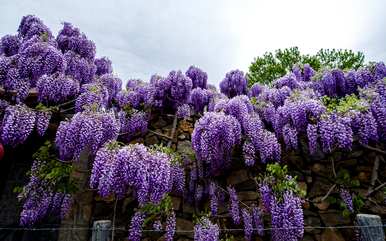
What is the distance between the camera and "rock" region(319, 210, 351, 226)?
13.9 ft

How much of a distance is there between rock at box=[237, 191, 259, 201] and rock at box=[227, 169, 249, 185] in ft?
0.62

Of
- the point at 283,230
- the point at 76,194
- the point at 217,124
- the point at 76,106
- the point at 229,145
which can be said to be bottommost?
the point at 283,230

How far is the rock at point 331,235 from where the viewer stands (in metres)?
4.15

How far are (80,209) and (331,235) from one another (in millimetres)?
3677

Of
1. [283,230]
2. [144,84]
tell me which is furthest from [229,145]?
[144,84]

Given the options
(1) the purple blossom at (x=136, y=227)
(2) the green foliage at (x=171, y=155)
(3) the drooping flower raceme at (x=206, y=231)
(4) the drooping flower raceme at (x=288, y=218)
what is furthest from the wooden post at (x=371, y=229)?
(1) the purple blossom at (x=136, y=227)

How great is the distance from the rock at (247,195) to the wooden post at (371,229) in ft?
5.21

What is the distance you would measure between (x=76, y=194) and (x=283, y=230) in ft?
10.2

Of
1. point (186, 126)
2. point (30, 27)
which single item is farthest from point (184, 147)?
point (30, 27)

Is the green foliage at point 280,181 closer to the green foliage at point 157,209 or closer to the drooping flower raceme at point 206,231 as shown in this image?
the drooping flower raceme at point 206,231

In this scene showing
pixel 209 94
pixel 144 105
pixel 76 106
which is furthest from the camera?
pixel 209 94

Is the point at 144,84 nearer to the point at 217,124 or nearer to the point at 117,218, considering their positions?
the point at 217,124

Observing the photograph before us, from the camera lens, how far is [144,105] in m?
5.79

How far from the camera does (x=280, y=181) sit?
4.17 meters
